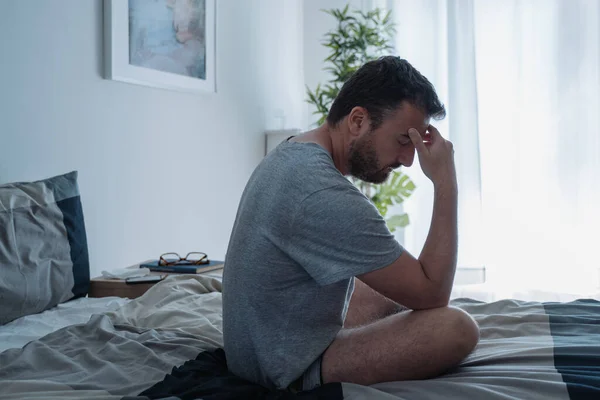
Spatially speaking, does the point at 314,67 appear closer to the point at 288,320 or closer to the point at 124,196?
the point at 124,196

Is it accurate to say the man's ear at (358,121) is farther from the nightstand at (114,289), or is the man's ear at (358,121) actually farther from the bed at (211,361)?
the nightstand at (114,289)

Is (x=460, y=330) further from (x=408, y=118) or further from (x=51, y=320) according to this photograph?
(x=51, y=320)

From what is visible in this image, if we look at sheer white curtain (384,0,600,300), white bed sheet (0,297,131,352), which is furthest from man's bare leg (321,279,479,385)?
sheer white curtain (384,0,600,300)

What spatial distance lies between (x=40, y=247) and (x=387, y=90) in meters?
1.16

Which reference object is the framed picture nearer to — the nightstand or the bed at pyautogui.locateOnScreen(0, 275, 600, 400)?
the nightstand

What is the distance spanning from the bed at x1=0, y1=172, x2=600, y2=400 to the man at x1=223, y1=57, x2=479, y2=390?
60 mm

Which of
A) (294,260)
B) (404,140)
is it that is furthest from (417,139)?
(294,260)

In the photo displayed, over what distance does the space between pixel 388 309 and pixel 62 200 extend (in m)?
1.13

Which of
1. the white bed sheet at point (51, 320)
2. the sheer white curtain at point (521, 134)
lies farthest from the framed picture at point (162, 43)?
the sheer white curtain at point (521, 134)

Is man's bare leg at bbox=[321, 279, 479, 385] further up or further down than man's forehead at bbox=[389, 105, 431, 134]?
further down

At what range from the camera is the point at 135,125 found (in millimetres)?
3027

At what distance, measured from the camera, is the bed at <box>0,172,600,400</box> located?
1163mm

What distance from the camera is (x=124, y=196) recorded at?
9.72 ft

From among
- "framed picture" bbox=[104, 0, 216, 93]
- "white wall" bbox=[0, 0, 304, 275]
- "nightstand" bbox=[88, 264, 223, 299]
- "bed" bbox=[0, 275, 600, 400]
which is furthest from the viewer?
"framed picture" bbox=[104, 0, 216, 93]
